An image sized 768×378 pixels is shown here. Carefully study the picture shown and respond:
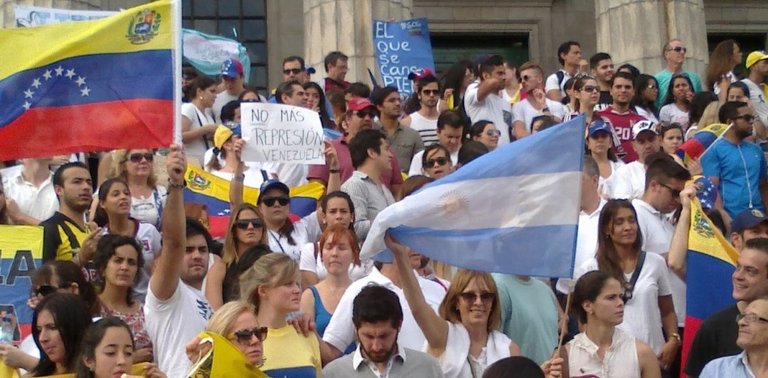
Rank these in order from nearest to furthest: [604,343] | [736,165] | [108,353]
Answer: [108,353]
[604,343]
[736,165]

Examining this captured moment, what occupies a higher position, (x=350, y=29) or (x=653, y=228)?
(x=350, y=29)

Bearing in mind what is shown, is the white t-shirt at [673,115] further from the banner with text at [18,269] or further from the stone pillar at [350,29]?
the banner with text at [18,269]

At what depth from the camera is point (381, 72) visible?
19719 mm

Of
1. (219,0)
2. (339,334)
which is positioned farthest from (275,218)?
(219,0)

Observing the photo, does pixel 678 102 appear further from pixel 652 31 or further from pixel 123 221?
pixel 123 221

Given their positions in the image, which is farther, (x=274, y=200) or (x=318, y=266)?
(x=274, y=200)

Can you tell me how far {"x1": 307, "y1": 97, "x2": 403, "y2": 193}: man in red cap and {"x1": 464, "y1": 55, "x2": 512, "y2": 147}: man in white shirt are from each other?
6.48ft

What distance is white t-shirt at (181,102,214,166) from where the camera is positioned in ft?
55.0

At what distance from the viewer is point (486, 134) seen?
16.3 meters

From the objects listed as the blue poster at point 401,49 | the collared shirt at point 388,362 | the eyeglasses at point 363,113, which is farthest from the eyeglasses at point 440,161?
the blue poster at point 401,49

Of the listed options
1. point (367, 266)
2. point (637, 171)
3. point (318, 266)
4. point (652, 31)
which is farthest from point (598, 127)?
point (652, 31)

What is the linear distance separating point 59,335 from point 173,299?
103cm

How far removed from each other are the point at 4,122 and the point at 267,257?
1885 millimetres

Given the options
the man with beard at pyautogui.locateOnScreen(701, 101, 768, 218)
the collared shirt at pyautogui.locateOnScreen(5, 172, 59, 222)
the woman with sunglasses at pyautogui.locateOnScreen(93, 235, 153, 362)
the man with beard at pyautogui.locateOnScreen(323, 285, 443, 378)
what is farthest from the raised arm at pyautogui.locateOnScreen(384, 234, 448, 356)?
the man with beard at pyautogui.locateOnScreen(701, 101, 768, 218)
